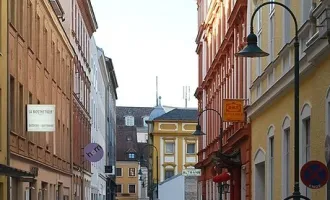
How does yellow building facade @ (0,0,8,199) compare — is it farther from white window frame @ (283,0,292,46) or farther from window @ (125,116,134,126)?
window @ (125,116,134,126)

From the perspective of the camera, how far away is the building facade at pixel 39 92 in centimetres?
2409

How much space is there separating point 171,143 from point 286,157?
74.0 metres

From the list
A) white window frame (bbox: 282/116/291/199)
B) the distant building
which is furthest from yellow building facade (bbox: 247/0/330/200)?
the distant building

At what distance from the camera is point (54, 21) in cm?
3422

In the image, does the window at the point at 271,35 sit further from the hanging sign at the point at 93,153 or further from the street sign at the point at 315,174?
the hanging sign at the point at 93,153

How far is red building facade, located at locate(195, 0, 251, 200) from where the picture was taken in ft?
100

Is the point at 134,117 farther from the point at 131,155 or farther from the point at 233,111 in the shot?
the point at 233,111

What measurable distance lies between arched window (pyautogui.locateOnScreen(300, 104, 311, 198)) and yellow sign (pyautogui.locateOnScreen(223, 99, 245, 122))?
9795mm

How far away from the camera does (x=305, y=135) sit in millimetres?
18328

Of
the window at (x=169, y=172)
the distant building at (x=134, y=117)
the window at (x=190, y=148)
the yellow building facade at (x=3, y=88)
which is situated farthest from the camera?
the distant building at (x=134, y=117)

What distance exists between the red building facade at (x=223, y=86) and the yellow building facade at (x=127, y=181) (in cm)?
5822

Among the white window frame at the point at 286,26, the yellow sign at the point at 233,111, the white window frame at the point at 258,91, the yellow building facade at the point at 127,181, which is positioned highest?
the white window frame at the point at 286,26

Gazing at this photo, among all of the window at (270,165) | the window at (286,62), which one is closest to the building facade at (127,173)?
the window at (270,165)

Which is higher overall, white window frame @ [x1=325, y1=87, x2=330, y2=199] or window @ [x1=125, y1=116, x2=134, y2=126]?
window @ [x1=125, y1=116, x2=134, y2=126]
